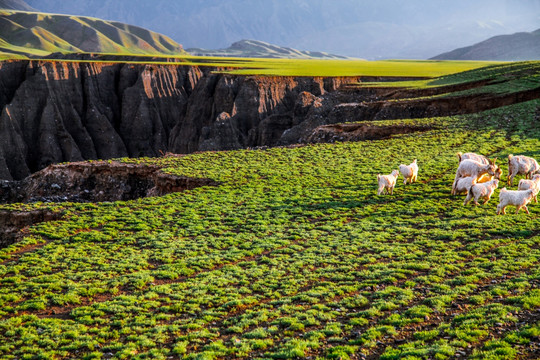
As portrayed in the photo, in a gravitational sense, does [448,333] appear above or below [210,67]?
below

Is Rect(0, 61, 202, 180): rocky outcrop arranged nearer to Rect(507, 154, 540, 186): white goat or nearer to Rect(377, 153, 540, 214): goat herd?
Rect(377, 153, 540, 214): goat herd

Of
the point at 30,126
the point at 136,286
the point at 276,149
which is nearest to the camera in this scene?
the point at 136,286

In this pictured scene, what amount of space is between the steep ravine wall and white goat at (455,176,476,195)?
49723 millimetres

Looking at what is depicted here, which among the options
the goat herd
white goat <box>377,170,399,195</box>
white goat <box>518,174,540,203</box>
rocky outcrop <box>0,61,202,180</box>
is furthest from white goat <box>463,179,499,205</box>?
rocky outcrop <box>0,61,202,180</box>

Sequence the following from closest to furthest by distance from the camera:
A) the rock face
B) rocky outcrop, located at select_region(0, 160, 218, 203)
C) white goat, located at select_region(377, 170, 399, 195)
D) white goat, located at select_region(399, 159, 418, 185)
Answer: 1. white goat, located at select_region(377, 170, 399, 195)
2. white goat, located at select_region(399, 159, 418, 185)
3. rocky outcrop, located at select_region(0, 160, 218, 203)
4. the rock face

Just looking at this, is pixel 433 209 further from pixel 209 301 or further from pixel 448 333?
pixel 209 301

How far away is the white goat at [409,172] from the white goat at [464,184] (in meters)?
3.96

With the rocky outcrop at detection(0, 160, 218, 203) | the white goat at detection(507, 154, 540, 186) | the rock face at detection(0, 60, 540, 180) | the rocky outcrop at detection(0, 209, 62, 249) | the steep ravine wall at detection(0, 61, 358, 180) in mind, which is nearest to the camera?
the white goat at detection(507, 154, 540, 186)

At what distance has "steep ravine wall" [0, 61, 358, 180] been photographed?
8369cm

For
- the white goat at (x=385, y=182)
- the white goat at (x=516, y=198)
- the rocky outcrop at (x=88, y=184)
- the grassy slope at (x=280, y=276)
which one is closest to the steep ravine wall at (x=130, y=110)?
the rocky outcrop at (x=88, y=184)

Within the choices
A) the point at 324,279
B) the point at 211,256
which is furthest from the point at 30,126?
the point at 324,279

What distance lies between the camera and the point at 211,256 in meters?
22.2

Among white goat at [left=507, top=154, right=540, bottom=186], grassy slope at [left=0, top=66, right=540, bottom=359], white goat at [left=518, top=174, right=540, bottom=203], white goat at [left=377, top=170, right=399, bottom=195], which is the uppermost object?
white goat at [left=507, top=154, right=540, bottom=186]

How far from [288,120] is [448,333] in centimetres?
6732
